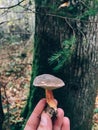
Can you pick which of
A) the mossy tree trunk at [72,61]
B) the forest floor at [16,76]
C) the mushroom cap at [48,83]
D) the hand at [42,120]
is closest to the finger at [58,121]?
the hand at [42,120]

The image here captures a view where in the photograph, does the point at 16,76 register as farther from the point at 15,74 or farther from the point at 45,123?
the point at 45,123

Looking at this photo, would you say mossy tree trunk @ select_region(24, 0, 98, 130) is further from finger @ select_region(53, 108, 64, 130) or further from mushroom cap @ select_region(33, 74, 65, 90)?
finger @ select_region(53, 108, 64, 130)

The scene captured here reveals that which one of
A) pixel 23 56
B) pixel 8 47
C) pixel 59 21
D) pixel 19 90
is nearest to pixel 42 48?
pixel 59 21

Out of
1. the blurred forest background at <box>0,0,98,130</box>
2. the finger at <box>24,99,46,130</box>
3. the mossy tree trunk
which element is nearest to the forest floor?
the blurred forest background at <box>0,0,98,130</box>

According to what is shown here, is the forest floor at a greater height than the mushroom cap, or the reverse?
the mushroom cap

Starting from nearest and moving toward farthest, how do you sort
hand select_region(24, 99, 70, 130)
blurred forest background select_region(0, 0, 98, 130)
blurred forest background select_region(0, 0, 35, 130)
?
hand select_region(24, 99, 70, 130), blurred forest background select_region(0, 0, 98, 130), blurred forest background select_region(0, 0, 35, 130)

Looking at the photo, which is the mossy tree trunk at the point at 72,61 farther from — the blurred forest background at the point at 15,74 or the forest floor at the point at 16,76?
the forest floor at the point at 16,76
